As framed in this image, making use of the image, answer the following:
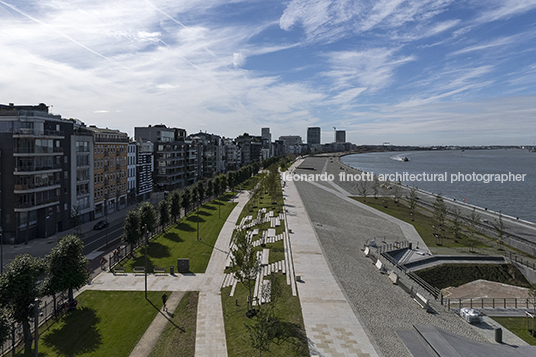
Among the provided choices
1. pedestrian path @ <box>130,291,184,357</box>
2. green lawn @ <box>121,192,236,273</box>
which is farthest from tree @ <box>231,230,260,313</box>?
green lawn @ <box>121,192,236,273</box>

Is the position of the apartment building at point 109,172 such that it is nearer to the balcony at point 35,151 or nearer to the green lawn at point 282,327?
the balcony at point 35,151

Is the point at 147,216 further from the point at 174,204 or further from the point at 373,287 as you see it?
the point at 373,287

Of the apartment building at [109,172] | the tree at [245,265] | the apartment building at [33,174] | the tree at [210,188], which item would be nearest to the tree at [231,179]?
the tree at [210,188]

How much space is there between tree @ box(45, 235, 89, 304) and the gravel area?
20.5 m

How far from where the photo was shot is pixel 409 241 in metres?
41.8

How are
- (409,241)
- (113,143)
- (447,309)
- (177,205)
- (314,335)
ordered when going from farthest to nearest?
(113,143)
(177,205)
(409,241)
(447,309)
(314,335)

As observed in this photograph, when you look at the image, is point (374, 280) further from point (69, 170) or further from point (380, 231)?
point (69, 170)

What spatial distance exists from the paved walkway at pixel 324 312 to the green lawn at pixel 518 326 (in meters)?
10.1

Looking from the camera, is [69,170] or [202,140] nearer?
[69,170]

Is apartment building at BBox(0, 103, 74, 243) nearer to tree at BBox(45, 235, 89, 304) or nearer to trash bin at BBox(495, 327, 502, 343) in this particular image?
tree at BBox(45, 235, 89, 304)

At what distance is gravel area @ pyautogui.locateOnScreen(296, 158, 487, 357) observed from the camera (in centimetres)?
2016

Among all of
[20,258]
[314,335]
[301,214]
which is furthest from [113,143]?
[314,335]

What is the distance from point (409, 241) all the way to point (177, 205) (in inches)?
1334

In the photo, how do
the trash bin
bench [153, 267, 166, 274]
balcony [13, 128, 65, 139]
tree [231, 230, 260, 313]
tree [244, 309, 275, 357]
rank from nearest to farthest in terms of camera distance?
1. tree [244, 309, 275, 357]
2. the trash bin
3. tree [231, 230, 260, 313]
4. bench [153, 267, 166, 274]
5. balcony [13, 128, 65, 139]
